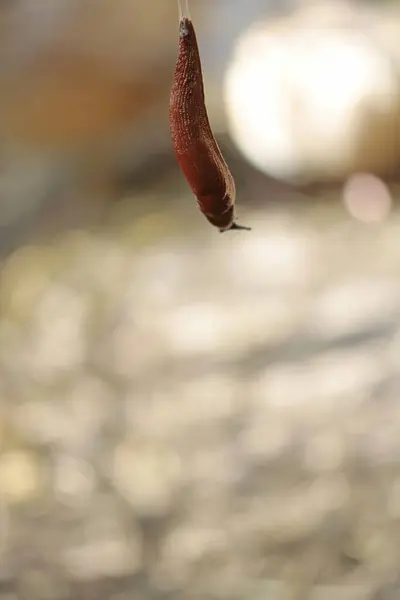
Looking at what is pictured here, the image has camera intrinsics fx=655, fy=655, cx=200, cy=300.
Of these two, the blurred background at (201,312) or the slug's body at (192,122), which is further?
the blurred background at (201,312)

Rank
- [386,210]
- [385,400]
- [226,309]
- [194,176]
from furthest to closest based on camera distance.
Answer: [386,210] → [226,309] → [385,400] → [194,176]

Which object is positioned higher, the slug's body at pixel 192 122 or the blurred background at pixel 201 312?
the slug's body at pixel 192 122

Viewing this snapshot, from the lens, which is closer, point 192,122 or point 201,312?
point 192,122

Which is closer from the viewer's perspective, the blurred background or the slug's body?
the slug's body

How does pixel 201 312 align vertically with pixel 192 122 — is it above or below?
below

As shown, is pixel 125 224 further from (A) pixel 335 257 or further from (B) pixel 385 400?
(B) pixel 385 400

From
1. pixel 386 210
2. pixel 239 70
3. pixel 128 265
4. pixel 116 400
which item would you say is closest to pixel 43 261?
pixel 128 265

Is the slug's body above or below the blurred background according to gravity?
above

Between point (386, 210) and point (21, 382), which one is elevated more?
point (386, 210)
